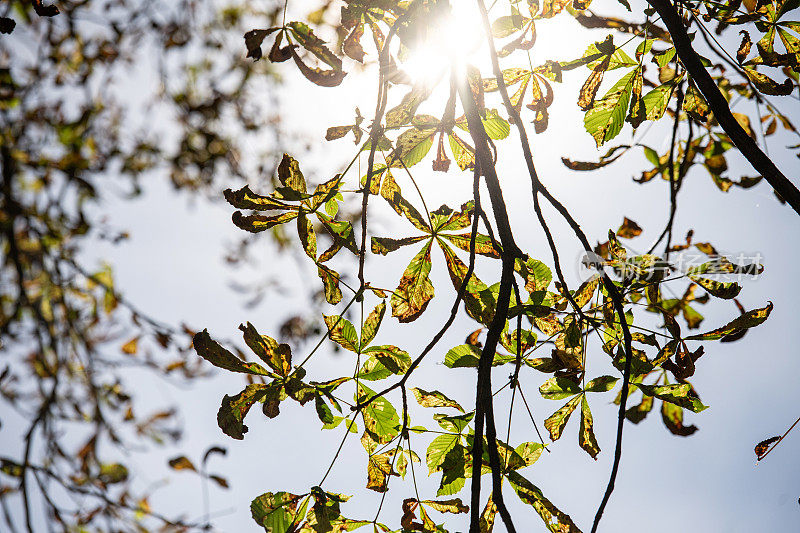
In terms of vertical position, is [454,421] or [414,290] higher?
[414,290]

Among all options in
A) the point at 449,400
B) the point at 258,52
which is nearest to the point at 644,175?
the point at 449,400

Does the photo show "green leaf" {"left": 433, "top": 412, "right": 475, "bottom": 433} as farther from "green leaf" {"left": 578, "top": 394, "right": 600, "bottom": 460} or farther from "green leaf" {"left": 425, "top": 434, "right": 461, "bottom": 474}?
"green leaf" {"left": 578, "top": 394, "right": 600, "bottom": 460}

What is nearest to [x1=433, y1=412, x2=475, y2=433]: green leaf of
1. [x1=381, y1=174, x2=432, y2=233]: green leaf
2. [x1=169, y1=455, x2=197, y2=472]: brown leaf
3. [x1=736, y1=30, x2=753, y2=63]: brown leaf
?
[x1=381, y1=174, x2=432, y2=233]: green leaf

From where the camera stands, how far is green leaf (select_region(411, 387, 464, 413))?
38.9 inches

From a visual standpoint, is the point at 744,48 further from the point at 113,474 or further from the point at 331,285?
the point at 113,474

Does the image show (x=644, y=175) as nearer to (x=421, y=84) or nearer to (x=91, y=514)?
(x=421, y=84)

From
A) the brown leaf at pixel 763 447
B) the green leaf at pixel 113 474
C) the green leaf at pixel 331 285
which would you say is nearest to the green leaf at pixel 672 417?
the brown leaf at pixel 763 447

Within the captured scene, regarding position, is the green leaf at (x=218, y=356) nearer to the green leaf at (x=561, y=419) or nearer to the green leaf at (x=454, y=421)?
the green leaf at (x=454, y=421)

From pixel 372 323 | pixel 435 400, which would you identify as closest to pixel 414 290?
pixel 372 323

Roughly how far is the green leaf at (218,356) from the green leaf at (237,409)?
33 millimetres

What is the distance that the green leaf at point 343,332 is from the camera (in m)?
1.01

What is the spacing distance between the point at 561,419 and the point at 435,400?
0.86 ft

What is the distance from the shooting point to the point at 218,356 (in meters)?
0.90

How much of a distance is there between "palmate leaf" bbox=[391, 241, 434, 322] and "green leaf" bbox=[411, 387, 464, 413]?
151 mm
